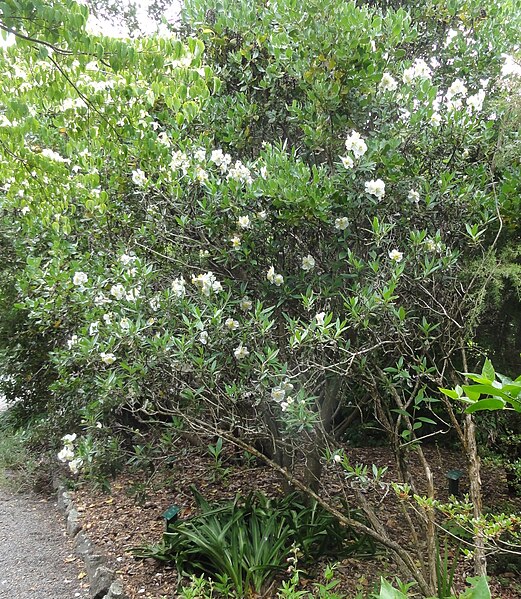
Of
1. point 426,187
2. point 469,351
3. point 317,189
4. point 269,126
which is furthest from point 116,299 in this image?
point 469,351

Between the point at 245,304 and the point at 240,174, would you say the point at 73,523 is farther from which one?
the point at 240,174

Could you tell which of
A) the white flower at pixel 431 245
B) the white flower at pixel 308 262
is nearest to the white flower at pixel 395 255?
the white flower at pixel 431 245

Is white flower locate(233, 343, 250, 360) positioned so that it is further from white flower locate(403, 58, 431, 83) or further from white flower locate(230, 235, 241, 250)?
white flower locate(403, 58, 431, 83)

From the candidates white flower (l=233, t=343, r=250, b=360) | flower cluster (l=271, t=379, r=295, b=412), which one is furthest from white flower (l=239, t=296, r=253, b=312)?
flower cluster (l=271, t=379, r=295, b=412)

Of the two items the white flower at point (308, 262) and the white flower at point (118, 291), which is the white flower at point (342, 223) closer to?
the white flower at point (308, 262)

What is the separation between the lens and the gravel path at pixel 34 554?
144 inches

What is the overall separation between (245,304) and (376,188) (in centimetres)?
95

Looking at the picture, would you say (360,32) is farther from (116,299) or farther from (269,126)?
(116,299)

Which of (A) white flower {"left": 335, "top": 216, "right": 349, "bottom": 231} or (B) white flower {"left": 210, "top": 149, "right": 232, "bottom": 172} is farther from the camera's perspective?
(B) white flower {"left": 210, "top": 149, "right": 232, "bottom": 172}

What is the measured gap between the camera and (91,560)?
3.77 meters

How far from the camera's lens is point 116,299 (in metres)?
2.99

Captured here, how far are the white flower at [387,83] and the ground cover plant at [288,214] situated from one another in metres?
0.01

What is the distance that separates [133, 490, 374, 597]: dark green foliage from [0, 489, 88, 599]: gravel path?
0.67 meters

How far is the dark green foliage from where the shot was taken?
2.98 meters
